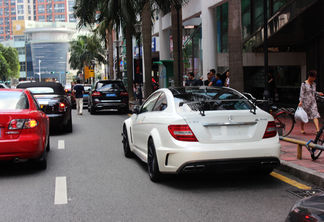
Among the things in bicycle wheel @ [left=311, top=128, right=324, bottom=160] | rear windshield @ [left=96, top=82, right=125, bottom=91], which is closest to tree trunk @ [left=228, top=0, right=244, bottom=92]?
bicycle wheel @ [left=311, top=128, right=324, bottom=160]

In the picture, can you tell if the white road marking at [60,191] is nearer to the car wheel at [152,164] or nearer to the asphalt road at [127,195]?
the asphalt road at [127,195]

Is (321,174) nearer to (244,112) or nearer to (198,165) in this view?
(244,112)

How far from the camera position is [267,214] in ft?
17.0

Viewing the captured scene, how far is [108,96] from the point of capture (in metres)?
22.9

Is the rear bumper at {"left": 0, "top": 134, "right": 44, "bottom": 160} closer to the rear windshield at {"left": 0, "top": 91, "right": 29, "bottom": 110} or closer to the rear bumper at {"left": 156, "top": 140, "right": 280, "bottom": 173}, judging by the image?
the rear windshield at {"left": 0, "top": 91, "right": 29, "bottom": 110}

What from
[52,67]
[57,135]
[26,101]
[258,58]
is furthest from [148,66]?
[52,67]

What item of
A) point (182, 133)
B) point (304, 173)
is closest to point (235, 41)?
point (304, 173)

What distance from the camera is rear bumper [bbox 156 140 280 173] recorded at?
6.22 meters

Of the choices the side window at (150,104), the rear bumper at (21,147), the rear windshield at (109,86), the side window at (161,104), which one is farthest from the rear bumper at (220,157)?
the rear windshield at (109,86)

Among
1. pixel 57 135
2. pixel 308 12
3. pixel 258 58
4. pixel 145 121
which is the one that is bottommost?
pixel 57 135

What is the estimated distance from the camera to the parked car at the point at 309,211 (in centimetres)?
263

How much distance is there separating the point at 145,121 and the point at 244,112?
1.85 metres

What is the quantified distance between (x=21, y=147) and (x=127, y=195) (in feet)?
7.25

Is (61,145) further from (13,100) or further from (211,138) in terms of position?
(211,138)
